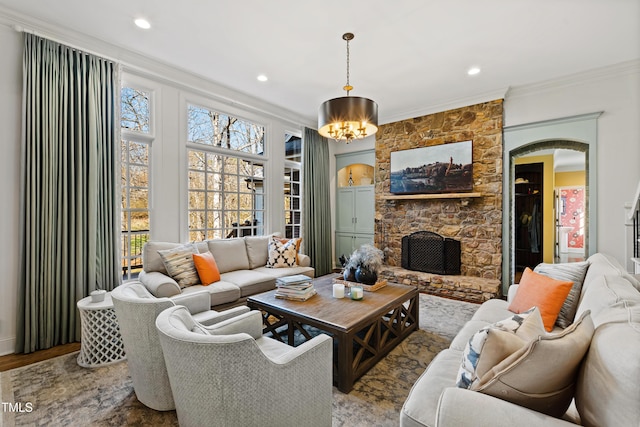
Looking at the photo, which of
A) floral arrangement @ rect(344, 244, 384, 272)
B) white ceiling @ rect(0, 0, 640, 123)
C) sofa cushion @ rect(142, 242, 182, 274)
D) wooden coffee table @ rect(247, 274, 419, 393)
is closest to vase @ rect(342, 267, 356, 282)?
floral arrangement @ rect(344, 244, 384, 272)

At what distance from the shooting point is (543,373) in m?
0.95

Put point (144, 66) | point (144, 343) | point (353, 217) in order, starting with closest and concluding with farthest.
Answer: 1. point (144, 343)
2. point (144, 66)
3. point (353, 217)

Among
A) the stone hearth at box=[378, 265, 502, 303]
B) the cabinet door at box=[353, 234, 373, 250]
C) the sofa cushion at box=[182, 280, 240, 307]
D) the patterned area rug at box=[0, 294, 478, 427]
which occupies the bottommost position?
the patterned area rug at box=[0, 294, 478, 427]

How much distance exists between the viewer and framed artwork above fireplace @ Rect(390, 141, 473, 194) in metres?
4.52

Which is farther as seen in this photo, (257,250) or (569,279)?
(257,250)

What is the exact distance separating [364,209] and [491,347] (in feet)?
15.7

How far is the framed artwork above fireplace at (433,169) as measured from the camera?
4520 mm

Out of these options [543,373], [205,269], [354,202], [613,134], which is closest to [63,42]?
[205,269]

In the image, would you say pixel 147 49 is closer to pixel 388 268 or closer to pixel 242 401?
pixel 242 401

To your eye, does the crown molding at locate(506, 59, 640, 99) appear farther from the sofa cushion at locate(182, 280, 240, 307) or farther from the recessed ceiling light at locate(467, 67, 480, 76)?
the sofa cushion at locate(182, 280, 240, 307)

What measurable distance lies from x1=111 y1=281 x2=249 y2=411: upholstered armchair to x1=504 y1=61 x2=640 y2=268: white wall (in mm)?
4772

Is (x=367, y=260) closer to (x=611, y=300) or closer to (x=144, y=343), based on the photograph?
(x=611, y=300)

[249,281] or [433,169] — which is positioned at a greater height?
[433,169]

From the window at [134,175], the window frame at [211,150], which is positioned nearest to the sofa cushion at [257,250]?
the window frame at [211,150]
